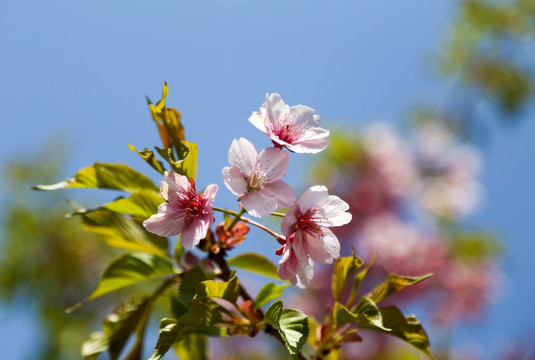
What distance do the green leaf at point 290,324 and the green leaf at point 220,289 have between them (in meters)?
0.05

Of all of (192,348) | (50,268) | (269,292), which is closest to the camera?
(269,292)

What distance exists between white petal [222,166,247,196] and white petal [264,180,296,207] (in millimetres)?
29

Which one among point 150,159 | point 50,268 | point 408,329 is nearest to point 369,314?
point 408,329

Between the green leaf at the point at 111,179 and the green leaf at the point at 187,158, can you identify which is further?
the green leaf at the point at 111,179

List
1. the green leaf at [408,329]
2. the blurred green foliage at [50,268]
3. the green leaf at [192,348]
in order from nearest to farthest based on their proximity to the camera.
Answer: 1. the green leaf at [408,329]
2. the green leaf at [192,348]
3. the blurred green foliage at [50,268]

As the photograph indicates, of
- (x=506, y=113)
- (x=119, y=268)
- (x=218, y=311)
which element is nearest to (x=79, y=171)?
(x=119, y=268)

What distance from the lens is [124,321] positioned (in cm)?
65

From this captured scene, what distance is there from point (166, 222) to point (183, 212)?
0.9 inches

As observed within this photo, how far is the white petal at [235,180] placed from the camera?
1.65 ft

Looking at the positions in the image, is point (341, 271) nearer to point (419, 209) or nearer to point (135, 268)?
point (135, 268)

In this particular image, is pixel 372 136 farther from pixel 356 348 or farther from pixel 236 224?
pixel 236 224

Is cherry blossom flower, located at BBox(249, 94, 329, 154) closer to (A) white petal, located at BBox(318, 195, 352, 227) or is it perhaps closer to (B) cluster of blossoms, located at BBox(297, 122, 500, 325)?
(A) white petal, located at BBox(318, 195, 352, 227)

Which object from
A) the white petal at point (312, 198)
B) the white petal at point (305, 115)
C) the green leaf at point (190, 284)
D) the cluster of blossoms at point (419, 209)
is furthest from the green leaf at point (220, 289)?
the cluster of blossoms at point (419, 209)

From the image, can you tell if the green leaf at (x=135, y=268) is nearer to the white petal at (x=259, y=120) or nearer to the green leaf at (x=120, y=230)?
the green leaf at (x=120, y=230)
